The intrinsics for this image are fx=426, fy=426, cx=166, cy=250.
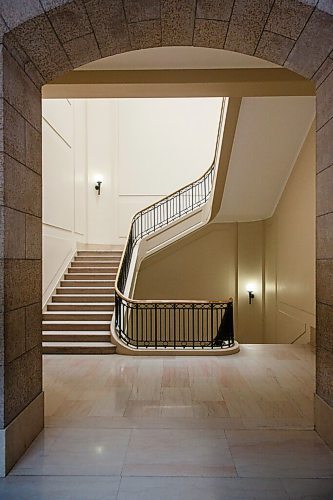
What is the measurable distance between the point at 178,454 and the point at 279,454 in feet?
2.48

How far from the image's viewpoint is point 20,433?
3.12 metres

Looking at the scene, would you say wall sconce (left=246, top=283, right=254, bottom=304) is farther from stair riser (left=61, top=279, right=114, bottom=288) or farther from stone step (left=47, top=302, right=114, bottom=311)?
stone step (left=47, top=302, right=114, bottom=311)

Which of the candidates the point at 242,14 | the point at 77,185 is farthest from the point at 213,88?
the point at 77,185

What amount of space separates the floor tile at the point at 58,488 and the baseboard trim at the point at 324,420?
164cm

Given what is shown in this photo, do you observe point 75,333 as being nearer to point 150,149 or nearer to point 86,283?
point 86,283

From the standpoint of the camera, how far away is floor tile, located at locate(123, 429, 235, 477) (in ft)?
9.62

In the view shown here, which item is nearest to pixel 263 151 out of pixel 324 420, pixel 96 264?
pixel 96 264

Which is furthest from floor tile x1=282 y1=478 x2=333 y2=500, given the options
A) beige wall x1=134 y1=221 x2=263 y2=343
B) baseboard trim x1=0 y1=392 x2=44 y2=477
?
beige wall x1=134 y1=221 x2=263 y2=343

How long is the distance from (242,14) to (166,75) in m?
1.79

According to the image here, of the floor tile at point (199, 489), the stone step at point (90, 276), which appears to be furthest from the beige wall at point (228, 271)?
the floor tile at point (199, 489)

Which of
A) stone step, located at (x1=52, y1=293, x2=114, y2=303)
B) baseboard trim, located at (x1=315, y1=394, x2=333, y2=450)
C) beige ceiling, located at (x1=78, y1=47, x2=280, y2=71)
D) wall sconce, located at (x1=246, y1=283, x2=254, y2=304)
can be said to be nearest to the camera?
baseboard trim, located at (x1=315, y1=394, x2=333, y2=450)

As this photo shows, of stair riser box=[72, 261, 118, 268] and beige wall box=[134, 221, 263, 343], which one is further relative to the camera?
beige wall box=[134, 221, 263, 343]

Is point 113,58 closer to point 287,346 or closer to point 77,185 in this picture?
point 287,346

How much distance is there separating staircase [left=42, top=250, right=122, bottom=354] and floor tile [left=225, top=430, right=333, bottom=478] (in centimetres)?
390
